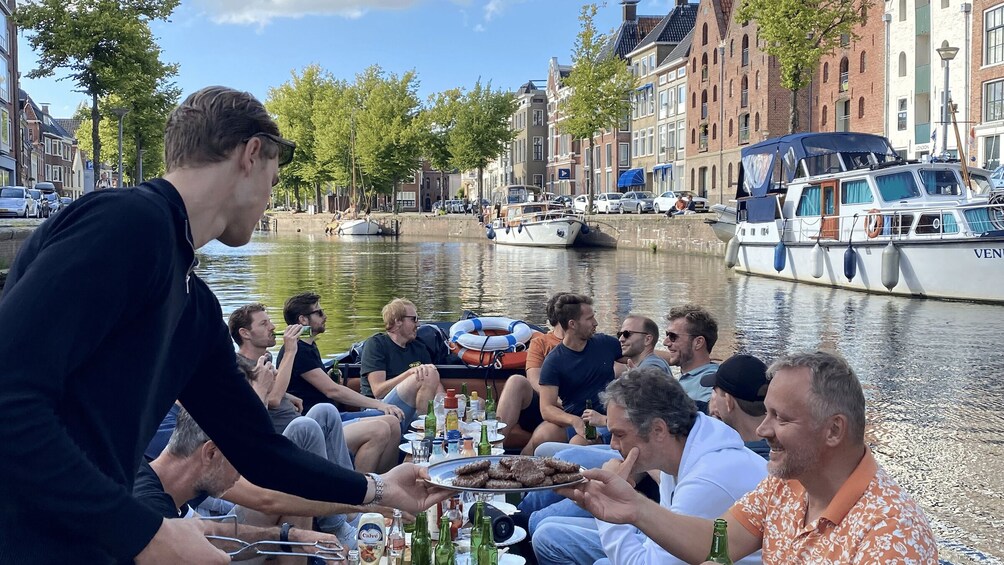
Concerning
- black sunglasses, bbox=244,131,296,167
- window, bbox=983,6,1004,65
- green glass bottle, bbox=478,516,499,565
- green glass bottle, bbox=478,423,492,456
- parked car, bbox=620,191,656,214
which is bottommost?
green glass bottle, bbox=478,516,499,565

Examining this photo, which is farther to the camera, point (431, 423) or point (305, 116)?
point (305, 116)

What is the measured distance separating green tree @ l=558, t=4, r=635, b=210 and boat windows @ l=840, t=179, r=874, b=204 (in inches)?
990

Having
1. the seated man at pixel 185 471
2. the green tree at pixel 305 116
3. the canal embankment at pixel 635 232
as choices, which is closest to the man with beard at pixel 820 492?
the seated man at pixel 185 471

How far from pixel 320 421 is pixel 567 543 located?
138 centimetres

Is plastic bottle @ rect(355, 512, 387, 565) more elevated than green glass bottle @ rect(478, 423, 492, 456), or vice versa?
plastic bottle @ rect(355, 512, 387, 565)

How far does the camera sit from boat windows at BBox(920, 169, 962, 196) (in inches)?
875

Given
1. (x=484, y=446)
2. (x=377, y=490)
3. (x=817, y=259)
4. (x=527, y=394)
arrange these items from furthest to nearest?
1. (x=817, y=259)
2. (x=527, y=394)
3. (x=484, y=446)
4. (x=377, y=490)

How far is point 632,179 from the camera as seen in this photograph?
65688mm

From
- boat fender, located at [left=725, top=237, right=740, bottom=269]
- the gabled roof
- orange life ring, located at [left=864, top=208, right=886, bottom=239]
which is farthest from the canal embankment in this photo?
the gabled roof

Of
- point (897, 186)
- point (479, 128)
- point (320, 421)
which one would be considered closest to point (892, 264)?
point (897, 186)

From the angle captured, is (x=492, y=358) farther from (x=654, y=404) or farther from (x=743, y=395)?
(x=654, y=404)

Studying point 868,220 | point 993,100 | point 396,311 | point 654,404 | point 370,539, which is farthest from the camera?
point 993,100

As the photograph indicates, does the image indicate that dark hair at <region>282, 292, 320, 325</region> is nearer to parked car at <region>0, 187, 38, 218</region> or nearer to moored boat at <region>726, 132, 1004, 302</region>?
moored boat at <region>726, 132, 1004, 302</region>

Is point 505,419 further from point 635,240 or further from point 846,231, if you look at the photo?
point 635,240
